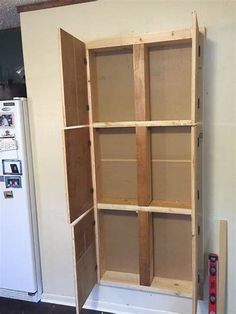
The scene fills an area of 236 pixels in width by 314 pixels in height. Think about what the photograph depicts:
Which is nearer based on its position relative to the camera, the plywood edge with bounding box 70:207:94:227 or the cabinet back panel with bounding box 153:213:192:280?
the plywood edge with bounding box 70:207:94:227

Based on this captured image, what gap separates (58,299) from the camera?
2672 millimetres

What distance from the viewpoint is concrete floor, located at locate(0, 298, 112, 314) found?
258 centimetres

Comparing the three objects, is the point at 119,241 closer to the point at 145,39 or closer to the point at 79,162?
the point at 79,162

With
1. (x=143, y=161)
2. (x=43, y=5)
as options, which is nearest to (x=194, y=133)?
(x=143, y=161)

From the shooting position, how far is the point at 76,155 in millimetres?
2107

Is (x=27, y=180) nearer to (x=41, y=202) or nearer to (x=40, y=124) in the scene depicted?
(x=41, y=202)

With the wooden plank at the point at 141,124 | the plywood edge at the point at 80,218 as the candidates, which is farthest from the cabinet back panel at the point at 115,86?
the plywood edge at the point at 80,218

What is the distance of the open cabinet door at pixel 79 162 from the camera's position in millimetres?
1980

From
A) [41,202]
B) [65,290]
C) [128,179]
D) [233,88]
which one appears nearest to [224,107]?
[233,88]

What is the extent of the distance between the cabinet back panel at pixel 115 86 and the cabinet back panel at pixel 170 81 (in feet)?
0.56

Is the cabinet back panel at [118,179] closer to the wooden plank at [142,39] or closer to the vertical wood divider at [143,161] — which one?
the vertical wood divider at [143,161]

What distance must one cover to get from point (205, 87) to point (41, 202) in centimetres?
161

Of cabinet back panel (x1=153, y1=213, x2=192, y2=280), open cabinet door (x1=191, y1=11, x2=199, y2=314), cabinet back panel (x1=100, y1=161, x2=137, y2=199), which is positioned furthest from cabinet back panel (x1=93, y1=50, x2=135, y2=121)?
cabinet back panel (x1=153, y1=213, x2=192, y2=280)

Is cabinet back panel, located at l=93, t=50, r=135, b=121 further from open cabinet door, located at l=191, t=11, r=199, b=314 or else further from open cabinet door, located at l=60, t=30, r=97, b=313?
open cabinet door, located at l=191, t=11, r=199, b=314
